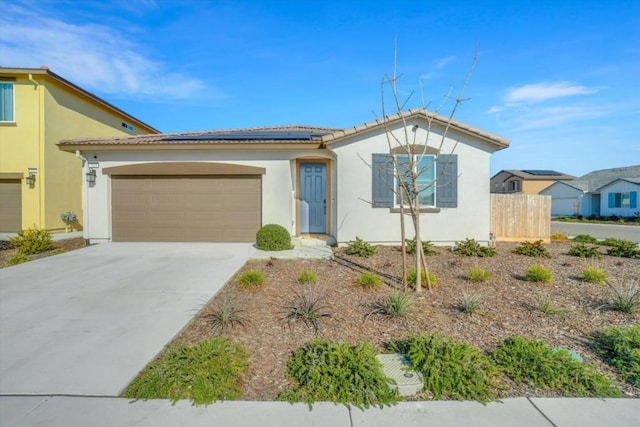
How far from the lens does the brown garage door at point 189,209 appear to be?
1012cm

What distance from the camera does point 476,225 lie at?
922 centimetres

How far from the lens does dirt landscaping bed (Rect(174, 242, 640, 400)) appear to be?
3.44m

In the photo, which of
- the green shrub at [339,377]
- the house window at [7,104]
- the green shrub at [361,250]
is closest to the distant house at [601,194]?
the green shrub at [361,250]

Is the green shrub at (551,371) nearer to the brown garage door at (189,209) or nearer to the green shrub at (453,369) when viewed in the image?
the green shrub at (453,369)

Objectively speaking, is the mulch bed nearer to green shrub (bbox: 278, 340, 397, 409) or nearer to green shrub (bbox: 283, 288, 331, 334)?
green shrub (bbox: 283, 288, 331, 334)

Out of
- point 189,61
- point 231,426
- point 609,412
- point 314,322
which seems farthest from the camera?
point 189,61

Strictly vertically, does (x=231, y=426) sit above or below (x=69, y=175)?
below

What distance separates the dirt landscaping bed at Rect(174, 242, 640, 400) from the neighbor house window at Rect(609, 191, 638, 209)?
28.0 metres

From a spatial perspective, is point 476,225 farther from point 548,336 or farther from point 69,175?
point 69,175

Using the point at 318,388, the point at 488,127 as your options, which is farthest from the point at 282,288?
the point at 488,127

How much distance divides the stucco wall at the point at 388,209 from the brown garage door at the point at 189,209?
291 cm

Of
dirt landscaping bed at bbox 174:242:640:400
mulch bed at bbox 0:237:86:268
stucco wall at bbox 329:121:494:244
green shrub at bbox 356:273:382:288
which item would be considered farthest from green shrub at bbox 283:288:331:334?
mulch bed at bbox 0:237:86:268

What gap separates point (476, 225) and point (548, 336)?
5.90 m

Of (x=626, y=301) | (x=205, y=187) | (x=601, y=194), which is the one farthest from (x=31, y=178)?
(x=601, y=194)
